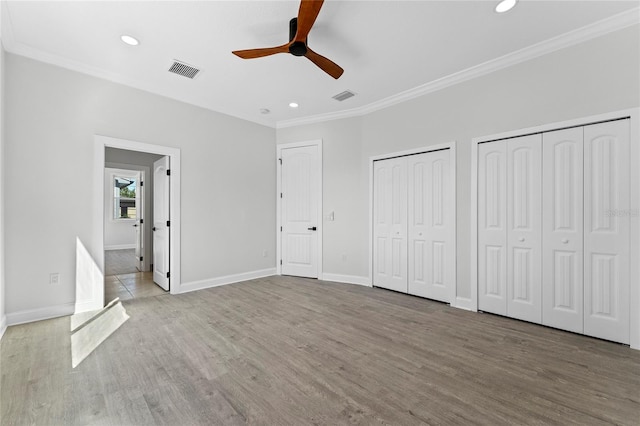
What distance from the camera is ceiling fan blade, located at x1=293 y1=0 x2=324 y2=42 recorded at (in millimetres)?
2034

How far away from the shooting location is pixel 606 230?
8.79 ft

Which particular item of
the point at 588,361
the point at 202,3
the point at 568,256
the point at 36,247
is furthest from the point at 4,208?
the point at 568,256

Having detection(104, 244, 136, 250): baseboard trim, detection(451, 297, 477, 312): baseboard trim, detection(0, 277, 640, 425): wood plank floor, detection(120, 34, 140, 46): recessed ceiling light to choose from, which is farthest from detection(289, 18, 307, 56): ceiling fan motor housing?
detection(104, 244, 136, 250): baseboard trim

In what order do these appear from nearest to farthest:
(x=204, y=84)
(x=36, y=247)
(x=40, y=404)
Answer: (x=40, y=404)
(x=36, y=247)
(x=204, y=84)

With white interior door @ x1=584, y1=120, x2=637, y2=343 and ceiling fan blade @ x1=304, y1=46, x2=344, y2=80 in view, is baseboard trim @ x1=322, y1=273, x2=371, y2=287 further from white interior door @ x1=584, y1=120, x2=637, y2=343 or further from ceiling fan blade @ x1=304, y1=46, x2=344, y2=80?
ceiling fan blade @ x1=304, y1=46, x2=344, y2=80

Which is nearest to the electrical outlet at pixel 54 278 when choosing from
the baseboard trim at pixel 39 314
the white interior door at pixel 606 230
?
the baseboard trim at pixel 39 314

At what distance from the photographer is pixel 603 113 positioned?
2.68m

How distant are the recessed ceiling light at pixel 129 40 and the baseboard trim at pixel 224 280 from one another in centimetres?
319

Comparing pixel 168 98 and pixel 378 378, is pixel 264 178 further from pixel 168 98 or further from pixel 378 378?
pixel 378 378

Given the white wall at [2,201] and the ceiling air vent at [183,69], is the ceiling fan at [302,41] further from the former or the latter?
the white wall at [2,201]

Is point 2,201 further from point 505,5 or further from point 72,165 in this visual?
point 505,5

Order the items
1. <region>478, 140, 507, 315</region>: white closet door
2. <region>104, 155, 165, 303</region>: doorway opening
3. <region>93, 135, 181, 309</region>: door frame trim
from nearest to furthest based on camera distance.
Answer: <region>478, 140, 507, 315</region>: white closet door → <region>93, 135, 181, 309</region>: door frame trim → <region>104, 155, 165, 303</region>: doorway opening

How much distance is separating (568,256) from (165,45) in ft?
15.8

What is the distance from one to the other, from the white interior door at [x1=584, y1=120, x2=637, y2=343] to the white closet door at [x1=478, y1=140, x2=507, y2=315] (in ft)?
2.32
